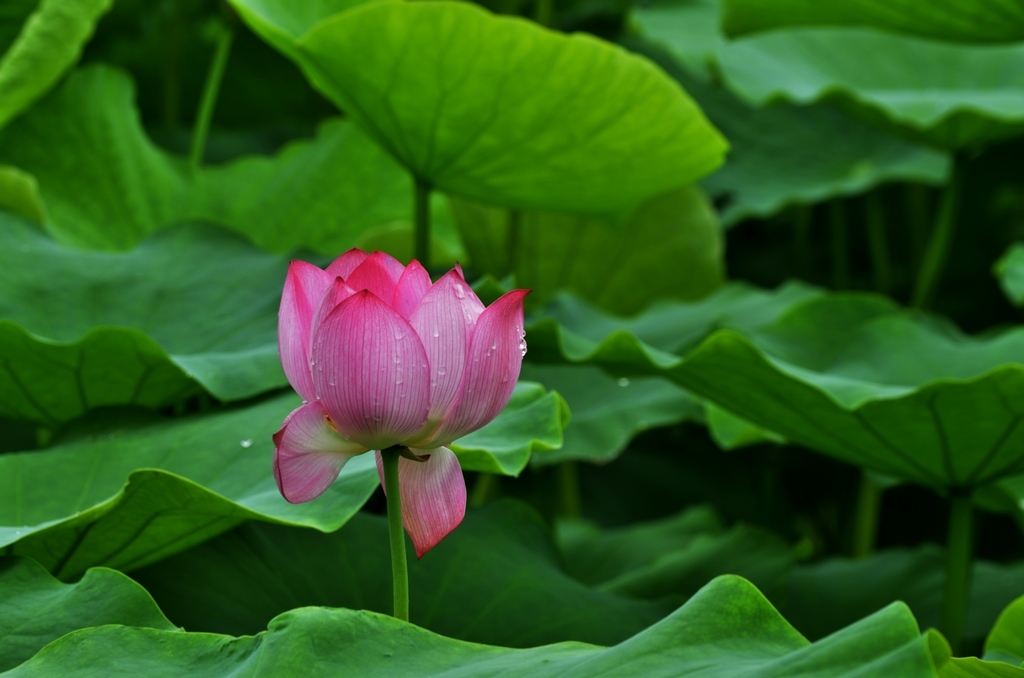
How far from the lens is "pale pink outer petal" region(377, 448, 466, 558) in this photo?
50cm

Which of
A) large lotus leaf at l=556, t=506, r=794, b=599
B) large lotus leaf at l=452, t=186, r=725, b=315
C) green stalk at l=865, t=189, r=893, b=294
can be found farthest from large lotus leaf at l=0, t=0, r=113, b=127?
green stalk at l=865, t=189, r=893, b=294

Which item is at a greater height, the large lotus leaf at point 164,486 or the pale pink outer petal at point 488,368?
the pale pink outer petal at point 488,368

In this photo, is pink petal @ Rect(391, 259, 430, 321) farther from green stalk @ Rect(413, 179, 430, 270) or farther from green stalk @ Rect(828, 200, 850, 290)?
green stalk @ Rect(828, 200, 850, 290)

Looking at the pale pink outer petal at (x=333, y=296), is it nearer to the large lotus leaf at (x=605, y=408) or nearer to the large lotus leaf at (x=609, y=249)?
the large lotus leaf at (x=605, y=408)

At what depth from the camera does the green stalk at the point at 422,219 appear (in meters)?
1.14

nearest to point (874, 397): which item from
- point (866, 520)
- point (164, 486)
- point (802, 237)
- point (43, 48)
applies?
point (164, 486)

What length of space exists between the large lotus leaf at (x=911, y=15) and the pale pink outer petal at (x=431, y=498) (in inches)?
40.6

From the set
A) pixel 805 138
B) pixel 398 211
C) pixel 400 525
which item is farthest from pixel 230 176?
pixel 400 525

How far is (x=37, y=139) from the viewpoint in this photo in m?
1.36

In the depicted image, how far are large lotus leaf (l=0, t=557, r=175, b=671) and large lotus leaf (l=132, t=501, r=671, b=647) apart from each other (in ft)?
0.52

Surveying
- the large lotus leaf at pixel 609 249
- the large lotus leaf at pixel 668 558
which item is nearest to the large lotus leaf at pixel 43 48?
the large lotus leaf at pixel 609 249

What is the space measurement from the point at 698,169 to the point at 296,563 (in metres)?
0.61

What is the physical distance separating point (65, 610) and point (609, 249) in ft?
3.57

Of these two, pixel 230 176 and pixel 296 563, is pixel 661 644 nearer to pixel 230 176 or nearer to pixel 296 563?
pixel 296 563
